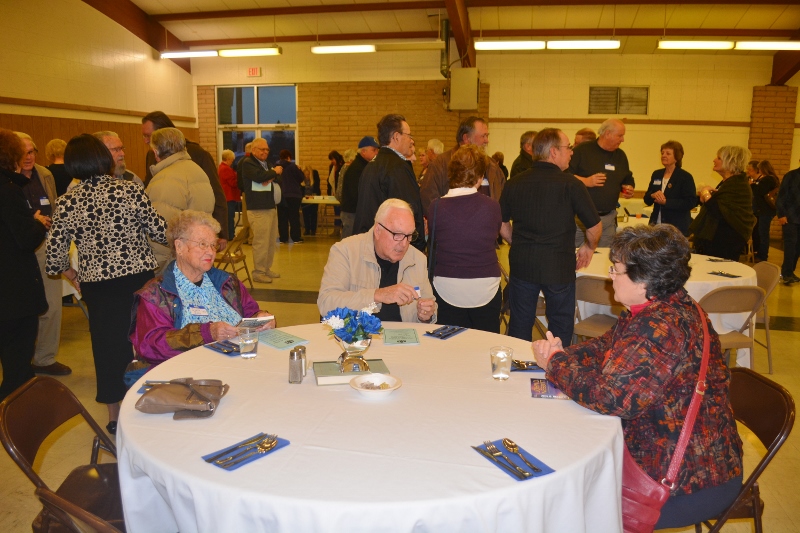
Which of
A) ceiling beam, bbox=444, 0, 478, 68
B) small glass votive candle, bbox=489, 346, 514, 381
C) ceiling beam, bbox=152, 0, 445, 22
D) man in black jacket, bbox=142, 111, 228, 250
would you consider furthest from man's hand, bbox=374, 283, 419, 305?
ceiling beam, bbox=152, 0, 445, 22

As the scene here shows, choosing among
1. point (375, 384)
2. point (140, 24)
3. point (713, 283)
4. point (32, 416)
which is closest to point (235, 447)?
point (375, 384)

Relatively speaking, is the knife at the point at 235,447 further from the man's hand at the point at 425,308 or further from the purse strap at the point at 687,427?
the man's hand at the point at 425,308

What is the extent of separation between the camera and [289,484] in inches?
54.2

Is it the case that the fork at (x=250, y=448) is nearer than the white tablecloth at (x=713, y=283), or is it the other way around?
the fork at (x=250, y=448)

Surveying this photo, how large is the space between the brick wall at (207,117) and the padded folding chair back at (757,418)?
1310 centimetres

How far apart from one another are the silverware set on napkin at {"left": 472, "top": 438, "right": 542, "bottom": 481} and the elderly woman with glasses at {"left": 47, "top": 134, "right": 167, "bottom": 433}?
94.1 inches

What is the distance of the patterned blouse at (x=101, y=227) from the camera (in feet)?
10.4

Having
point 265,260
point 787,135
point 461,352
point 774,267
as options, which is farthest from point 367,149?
point 787,135

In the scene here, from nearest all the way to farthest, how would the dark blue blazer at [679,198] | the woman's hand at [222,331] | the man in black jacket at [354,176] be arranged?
1. the woman's hand at [222,331]
2. the dark blue blazer at [679,198]
3. the man in black jacket at [354,176]

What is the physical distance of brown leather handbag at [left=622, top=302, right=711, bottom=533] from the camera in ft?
5.65

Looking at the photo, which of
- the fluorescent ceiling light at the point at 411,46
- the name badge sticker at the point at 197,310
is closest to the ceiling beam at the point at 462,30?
the fluorescent ceiling light at the point at 411,46

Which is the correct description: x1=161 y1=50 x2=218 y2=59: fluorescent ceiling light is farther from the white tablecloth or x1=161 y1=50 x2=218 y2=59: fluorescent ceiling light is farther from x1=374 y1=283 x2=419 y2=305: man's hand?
x1=374 y1=283 x2=419 y2=305: man's hand

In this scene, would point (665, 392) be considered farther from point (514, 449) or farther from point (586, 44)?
point (586, 44)

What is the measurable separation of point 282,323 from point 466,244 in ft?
8.59
